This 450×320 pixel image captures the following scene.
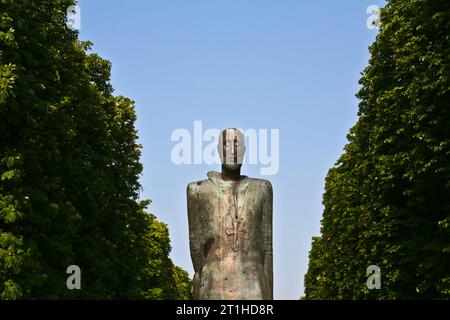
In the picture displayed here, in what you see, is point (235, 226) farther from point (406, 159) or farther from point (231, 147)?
point (406, 159)

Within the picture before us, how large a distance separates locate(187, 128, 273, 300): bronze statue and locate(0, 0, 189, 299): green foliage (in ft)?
53.6

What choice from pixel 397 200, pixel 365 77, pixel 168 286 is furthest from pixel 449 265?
pixel 168 286

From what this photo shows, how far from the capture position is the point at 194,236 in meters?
12.3

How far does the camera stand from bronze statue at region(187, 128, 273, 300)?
1213 centimetres

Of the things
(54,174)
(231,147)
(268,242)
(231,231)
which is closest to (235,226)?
(231,231)

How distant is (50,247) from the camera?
106 ft

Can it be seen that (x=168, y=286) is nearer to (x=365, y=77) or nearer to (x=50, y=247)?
(x=365, y=77)

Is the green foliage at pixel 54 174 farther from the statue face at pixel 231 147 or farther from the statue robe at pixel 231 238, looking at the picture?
the statue face at pixel 231 147

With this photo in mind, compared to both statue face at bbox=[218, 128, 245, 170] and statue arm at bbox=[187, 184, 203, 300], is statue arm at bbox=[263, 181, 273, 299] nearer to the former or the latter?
statue face at bbox=[218, 128, 245, 170]

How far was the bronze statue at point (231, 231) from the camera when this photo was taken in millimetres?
12133

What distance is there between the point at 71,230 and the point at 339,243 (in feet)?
94.8

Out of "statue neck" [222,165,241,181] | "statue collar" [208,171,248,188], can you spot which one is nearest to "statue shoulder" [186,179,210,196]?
"statue collar" [208,171,248,188]

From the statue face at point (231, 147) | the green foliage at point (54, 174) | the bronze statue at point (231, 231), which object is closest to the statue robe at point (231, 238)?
the bronze statue at point (231, 231)
